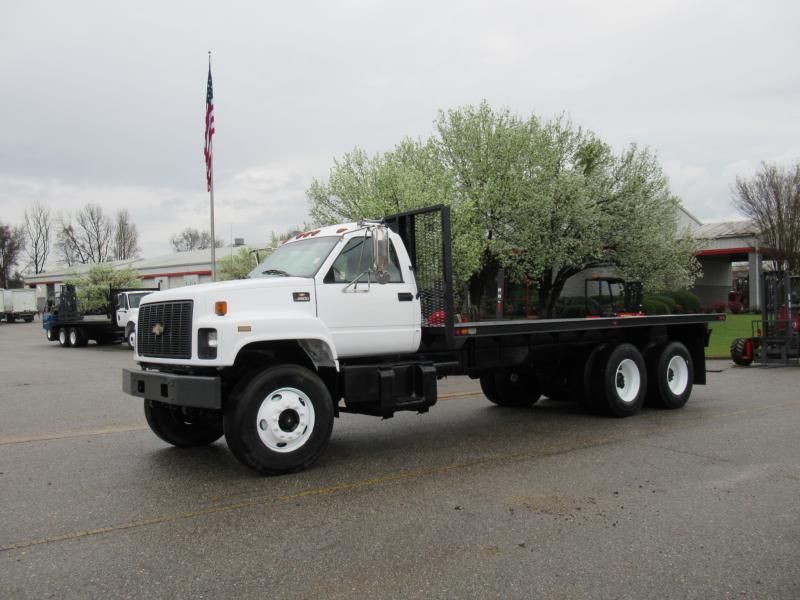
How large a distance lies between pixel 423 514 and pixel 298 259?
3.19 meters

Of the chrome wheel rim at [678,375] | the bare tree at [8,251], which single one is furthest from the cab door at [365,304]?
the bare tree at [8,251]

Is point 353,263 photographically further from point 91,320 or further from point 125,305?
point 91,320

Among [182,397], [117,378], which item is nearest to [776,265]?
[117,378]

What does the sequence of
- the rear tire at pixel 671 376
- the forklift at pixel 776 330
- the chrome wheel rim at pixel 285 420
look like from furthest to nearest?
the forklift at pixel 776 330 < the rear tire at pixel 671 376 < the chrome wheel rim at pixel 285 420

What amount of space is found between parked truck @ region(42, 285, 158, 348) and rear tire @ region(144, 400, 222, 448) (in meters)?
18.6

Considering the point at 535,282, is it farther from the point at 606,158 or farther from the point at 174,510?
the point at 174,510

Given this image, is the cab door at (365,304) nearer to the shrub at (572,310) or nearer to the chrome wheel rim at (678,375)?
the chrome wheel rim at (678,375)

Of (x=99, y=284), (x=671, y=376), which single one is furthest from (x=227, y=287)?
(x=99, y=284)

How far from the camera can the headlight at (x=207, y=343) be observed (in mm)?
6180

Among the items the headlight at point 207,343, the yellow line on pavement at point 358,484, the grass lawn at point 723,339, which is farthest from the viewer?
the grass lawn at point 723,339

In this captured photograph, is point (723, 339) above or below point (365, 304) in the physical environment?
below

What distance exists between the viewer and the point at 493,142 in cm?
3181

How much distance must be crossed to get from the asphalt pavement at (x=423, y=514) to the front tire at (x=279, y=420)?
0.20 m

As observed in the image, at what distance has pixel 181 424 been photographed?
7.65 m
